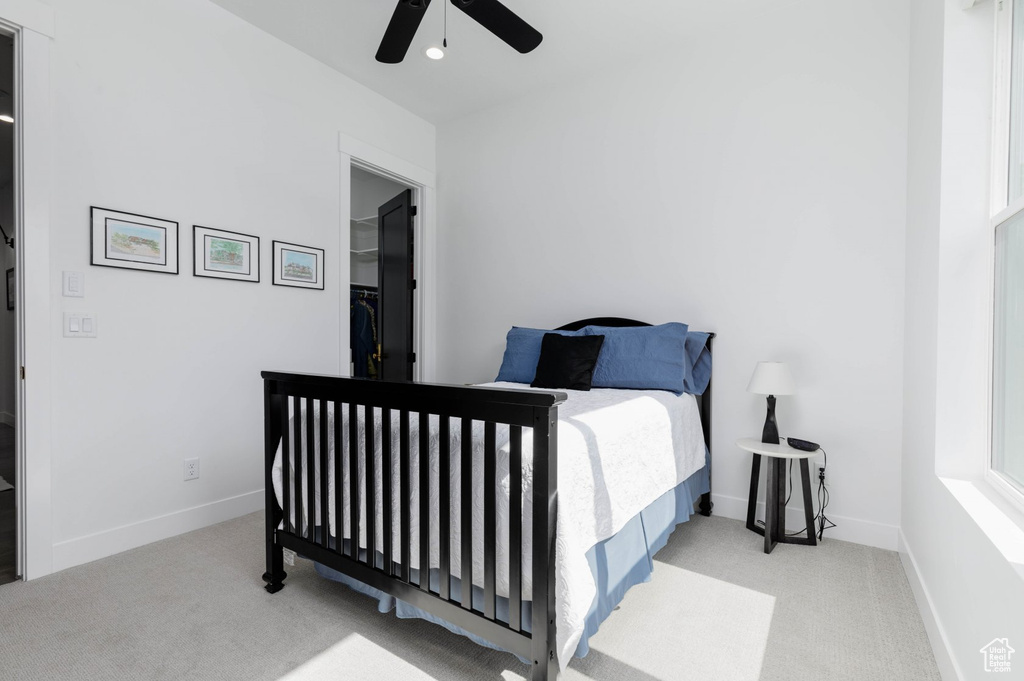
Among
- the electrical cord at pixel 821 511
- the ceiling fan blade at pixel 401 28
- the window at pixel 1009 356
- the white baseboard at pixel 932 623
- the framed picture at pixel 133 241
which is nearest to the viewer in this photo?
the window at pixel 1009 356

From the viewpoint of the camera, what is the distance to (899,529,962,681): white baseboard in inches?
55.1

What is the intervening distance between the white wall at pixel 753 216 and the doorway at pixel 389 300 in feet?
2.74

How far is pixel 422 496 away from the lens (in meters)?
1.52

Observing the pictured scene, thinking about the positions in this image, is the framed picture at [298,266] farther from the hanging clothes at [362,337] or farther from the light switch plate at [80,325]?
the hanging clothes at [362,337]

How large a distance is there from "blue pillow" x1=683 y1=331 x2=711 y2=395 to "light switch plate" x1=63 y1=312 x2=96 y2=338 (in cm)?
291

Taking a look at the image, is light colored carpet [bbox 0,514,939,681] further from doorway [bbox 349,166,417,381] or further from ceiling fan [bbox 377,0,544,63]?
ceiling fan [bbox 377,0,544,63]

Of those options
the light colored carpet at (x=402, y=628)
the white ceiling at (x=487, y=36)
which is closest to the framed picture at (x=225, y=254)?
the white ceiling at (x=487, y=36)

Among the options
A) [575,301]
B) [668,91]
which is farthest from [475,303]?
[668,91]

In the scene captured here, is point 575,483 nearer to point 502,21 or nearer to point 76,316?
point 502,21

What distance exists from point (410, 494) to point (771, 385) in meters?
1.81

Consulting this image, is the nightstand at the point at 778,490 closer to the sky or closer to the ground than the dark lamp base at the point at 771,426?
closer to the ground

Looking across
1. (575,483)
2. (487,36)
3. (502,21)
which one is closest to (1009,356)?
(575,483)

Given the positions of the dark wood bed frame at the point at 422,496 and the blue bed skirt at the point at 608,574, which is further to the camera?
the blue bed skirt at the point at 608,574

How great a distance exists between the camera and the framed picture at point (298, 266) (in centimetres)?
307
